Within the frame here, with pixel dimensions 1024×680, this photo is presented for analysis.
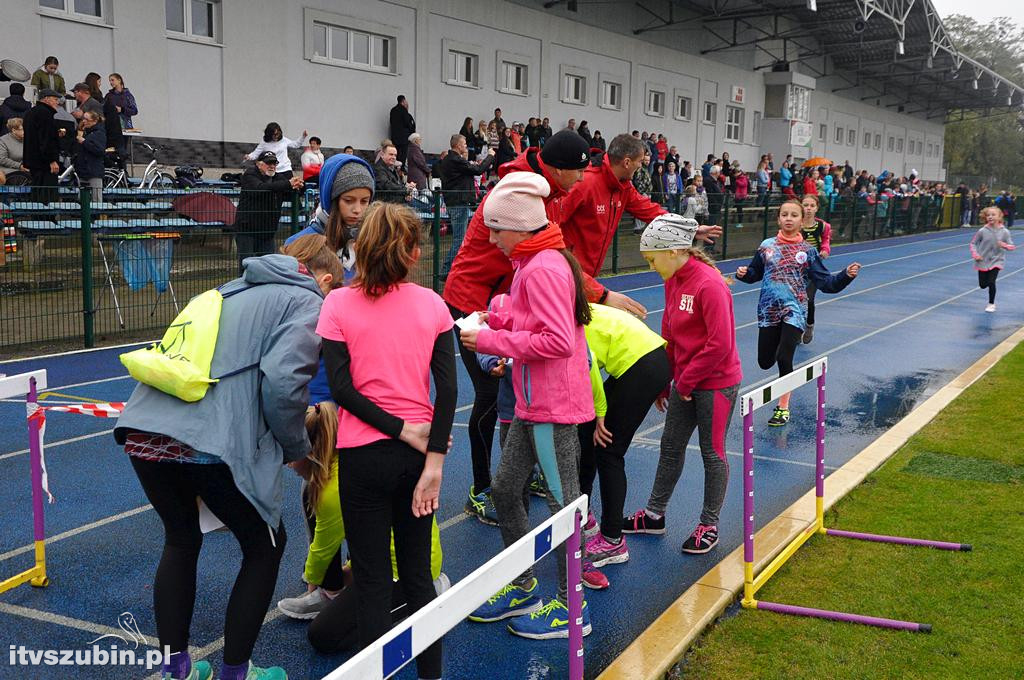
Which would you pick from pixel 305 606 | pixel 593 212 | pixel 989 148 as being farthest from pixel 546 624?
pixel 989 148

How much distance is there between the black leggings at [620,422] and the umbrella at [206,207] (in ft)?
27.1

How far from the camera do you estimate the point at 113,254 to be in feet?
36.3

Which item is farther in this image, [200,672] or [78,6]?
[78,6]

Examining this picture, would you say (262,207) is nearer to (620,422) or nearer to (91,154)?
(91,154)

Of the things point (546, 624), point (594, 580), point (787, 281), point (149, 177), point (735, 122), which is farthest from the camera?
point (735, 122)

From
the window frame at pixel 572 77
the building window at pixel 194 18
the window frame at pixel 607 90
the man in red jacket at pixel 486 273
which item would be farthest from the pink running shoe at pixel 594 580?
the window frame at pixel 607 90

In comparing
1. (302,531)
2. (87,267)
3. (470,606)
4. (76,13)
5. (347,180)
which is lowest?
(302,531)

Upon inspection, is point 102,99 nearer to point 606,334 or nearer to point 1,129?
point 1,129

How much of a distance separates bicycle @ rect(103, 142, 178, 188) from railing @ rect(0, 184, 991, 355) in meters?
1.95

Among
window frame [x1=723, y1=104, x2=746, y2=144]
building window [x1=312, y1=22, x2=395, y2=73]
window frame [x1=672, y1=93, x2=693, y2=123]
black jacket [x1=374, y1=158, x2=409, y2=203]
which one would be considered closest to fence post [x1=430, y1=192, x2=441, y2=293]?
black jacket [x1=374, y1=158, x2=409, y2=203]

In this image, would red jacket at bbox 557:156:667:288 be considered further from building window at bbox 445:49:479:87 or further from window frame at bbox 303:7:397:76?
building window at bbox 445:49:479:87

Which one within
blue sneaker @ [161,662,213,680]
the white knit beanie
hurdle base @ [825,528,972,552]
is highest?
the white knit beanie

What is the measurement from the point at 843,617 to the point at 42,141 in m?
12.7

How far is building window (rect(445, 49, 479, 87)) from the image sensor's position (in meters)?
25.5
